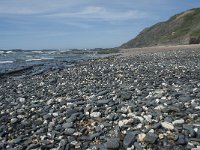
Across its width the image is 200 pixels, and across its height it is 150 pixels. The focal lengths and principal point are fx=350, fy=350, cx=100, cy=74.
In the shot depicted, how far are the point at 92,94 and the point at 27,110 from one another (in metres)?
2.89

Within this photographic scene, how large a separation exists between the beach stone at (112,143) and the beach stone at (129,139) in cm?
20

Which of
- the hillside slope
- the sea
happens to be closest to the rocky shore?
the sea

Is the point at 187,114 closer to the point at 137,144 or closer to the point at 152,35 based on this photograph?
the point at 137,144

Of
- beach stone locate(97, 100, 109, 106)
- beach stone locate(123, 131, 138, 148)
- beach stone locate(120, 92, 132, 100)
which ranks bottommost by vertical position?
beach stone locate(123, 131, 138, 148)

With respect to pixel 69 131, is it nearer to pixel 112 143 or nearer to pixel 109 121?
pixel 109 121

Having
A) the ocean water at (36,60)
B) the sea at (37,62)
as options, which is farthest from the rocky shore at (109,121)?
the ocean water at (36,60)

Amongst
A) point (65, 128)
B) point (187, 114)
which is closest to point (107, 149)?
point (65, 128)

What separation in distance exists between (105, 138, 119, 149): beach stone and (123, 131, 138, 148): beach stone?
20 cm

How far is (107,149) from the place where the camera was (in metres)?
8.49

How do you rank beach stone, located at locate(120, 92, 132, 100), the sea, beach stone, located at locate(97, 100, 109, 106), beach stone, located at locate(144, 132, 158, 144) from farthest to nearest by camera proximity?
the sea < beach stone, located at locate(120, 92, 132, 100) < beach stone, located at locate(97, 100, 109, 106) < beach stone, located at locate(144, 132, 158, 144)

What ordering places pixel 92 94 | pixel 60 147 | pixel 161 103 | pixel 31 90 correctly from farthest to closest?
1. pixel 31 90
2. pixel 92 94
3. pixel 161 103
4. pixel 60 147

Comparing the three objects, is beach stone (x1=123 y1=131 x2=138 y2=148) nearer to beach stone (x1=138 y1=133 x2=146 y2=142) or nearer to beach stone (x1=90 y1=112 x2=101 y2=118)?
beach stone (x1=138 y1=133 x2=146 y2=142)

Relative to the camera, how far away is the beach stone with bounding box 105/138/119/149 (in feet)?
27.9

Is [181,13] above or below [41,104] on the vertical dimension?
above
